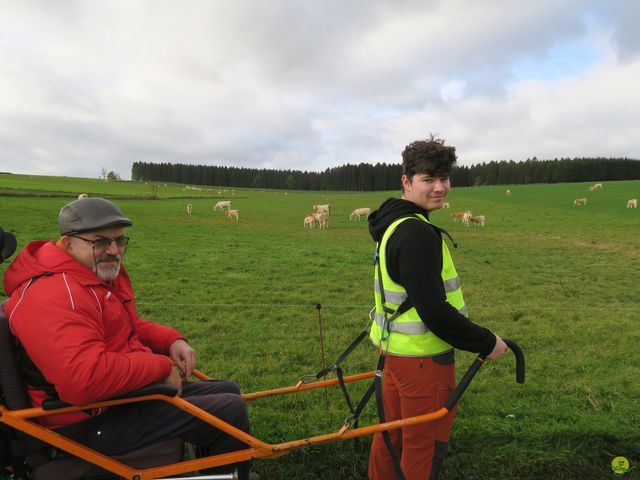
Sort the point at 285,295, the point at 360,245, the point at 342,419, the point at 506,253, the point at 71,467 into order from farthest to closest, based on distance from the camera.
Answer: the point at 360,245 → the point at 506,253 → the point at 285,295 → the point at 342,419 → the point at 71,467

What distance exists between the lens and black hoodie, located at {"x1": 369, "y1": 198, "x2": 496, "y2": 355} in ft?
7.98

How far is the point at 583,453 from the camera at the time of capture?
376 centimetres

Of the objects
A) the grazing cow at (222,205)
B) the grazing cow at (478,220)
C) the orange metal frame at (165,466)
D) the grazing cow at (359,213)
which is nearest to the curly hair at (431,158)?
the orange metal frame at (165,466)

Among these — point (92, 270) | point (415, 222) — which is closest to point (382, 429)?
point (415, 222)

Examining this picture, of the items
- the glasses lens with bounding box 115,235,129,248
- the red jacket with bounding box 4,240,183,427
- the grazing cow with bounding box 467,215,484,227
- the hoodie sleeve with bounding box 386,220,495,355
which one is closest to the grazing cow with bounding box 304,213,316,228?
the grazing cow with bounding box 467,215,484,227

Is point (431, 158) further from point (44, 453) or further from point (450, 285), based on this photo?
point (44, 453)

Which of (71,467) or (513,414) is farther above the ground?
(71,467)

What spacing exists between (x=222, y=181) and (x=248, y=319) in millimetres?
136528

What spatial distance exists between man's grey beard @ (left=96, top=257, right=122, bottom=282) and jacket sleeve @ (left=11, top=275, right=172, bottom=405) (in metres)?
0.30

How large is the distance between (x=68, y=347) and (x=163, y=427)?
84 centimetres

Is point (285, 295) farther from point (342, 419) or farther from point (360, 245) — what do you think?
point (360, 245)

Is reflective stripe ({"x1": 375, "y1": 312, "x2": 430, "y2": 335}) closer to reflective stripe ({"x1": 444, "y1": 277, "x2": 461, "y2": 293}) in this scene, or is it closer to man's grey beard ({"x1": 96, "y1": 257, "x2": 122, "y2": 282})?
reflective stripe ({"x1": 444, "y1": 277, "x2": 461, "y2": 293})

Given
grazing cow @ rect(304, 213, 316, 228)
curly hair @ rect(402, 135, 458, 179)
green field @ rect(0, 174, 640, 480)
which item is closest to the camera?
curly hair @ rect(402, 135, 458, 179)

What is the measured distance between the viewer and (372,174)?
125250 millimetres
